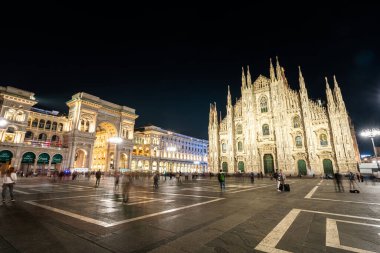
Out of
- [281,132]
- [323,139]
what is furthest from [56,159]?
[323,139]

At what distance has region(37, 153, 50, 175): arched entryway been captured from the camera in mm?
43562

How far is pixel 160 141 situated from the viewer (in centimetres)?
7562

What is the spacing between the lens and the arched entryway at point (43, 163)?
143 ft

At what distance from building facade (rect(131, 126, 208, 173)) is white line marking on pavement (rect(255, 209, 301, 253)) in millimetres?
58328

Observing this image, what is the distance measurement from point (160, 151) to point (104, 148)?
21391mm

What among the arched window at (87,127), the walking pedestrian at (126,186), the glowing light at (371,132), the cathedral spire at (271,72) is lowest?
the walking pedestrian at (126,186)

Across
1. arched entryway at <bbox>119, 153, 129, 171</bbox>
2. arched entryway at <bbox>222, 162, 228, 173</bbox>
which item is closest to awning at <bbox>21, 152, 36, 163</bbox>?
arched entryway at <bbox>119, 153, 129, 171</bbox>

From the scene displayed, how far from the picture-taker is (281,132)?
38.8m

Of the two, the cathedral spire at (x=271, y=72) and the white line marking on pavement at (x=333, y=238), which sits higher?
the cathedral spire at (x=271, y=72)

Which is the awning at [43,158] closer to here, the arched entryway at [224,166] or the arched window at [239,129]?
the arched entryway at [224,166]

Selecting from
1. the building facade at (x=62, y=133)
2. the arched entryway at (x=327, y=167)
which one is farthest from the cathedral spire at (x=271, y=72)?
the building facade at (x=62, y=133)

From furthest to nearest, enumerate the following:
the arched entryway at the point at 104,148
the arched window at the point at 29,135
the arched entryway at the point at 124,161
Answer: the arched entryway at the point at 124,161
the arched entryway at the point at 104,148
the arched window at the point at 29,135

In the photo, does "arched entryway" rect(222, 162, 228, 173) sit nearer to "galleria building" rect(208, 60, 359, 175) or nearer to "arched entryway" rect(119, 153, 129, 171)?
"galleria building" rect(208, 60, 359, 175)

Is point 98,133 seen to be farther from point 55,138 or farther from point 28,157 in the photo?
point 28,157
